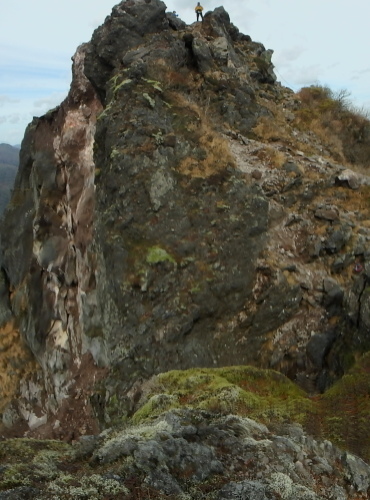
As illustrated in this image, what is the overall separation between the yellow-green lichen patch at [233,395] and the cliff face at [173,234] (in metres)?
2.82

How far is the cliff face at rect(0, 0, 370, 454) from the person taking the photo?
16.9m

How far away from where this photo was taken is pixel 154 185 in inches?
806

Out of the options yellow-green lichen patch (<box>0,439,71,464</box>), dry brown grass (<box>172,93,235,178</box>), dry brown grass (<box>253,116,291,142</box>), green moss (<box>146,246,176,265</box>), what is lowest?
yellow-green lichen patch (<box>0,439,71,464</box>)

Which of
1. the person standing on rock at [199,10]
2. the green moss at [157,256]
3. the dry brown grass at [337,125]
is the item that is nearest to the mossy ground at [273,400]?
the green moss at [157,256]

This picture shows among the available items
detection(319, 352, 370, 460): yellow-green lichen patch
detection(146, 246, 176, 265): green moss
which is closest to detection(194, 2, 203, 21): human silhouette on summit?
detection(146, 246, 176, 265): green moss

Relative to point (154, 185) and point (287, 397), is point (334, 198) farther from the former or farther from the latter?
point (287, 397)

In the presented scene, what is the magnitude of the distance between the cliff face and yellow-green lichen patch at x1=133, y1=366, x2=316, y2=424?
2820mm

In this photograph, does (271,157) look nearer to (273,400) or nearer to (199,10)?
(273,400)

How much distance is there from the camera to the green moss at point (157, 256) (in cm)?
1850

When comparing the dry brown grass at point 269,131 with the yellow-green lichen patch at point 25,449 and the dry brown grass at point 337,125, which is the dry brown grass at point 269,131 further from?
the yellow-green lichen patch at point 25,449

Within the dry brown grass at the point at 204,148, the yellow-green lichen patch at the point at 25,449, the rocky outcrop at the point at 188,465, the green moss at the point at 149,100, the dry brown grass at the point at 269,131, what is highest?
the dry brown grass at the point at 269,131

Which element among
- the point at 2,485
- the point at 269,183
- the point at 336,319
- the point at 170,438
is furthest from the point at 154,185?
the point at 2,485

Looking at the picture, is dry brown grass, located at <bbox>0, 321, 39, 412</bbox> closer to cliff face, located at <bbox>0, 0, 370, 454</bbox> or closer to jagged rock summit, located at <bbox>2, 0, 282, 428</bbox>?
cliff face, located at <bbox>0, 0, 370, 454</bbox>

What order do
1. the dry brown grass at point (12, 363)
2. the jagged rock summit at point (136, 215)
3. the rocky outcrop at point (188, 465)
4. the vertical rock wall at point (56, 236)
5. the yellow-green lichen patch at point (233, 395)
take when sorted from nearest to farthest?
the rocky outcrop at point (188, 465), the yellow-green lichen patch at point (233, 395), the jagged rock summit at point (136, 215), the vertical rock wall at point (56, 236), the dry brown grass at point (12, 363)
